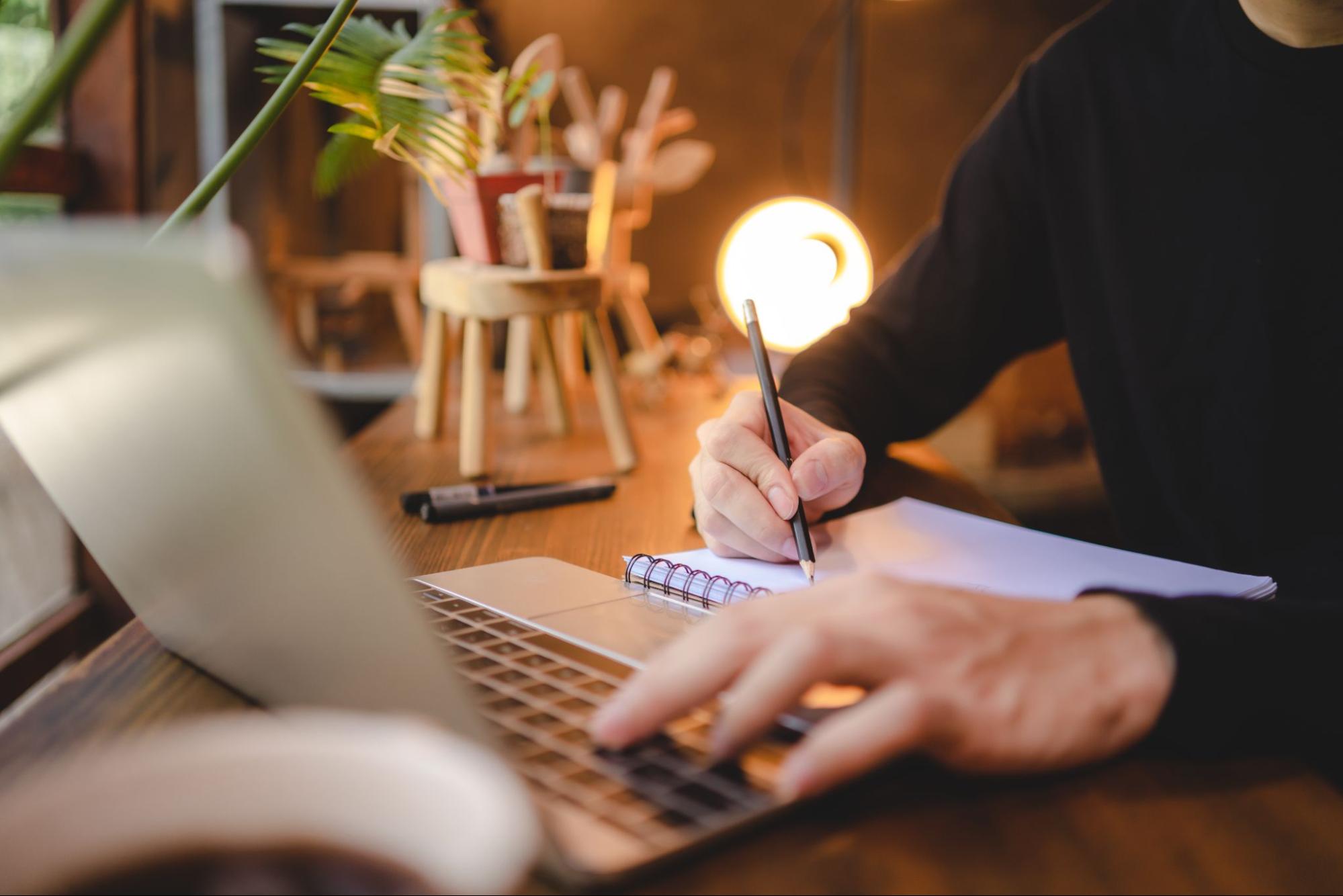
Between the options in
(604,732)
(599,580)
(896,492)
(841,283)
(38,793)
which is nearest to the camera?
(38,793)

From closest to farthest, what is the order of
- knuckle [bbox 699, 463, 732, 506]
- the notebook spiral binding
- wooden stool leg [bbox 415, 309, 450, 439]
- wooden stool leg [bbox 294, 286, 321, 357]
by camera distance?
1. the notebook spiral binding
2. knuckle [bbox 699, 463, 732, 506]
3. wooden stool leg [bbox 415, 309, 450, 439]
4. wooden stool leg [bbox 294, 286, 321, 357]

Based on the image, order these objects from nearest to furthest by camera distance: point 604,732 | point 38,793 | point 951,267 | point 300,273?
point 38,793
point 604,732
point 951,267
point 300,273

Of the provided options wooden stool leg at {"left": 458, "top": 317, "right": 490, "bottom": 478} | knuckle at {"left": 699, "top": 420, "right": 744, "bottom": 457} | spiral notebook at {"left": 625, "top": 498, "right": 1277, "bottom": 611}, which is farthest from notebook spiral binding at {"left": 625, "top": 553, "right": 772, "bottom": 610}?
wooden stool leg at {"left": 458, "top": 317, "right": 490, "bottom": 478}

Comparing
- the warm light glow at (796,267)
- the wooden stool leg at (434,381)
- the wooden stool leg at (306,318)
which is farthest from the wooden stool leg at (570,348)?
the wooden stool leg at (306,318)

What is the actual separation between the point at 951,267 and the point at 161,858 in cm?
92

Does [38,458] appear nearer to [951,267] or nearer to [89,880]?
[89,880]

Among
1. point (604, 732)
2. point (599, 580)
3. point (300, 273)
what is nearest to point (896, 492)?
point (599, 580)

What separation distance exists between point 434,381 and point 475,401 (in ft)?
0.65

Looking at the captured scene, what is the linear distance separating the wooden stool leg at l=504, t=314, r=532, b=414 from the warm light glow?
0.32m

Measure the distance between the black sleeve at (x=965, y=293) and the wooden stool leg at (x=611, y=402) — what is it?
20 centimetres

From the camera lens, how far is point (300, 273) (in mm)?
1697

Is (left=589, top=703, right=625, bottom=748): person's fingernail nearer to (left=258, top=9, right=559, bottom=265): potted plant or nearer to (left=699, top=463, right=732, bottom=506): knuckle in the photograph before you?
(left=699, top=463, right=732, bottom=506): knuckle

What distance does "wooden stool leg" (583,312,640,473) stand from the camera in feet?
3.18

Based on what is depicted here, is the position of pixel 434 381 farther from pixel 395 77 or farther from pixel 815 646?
pixel 815 646
